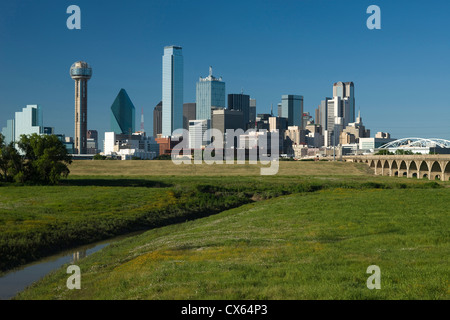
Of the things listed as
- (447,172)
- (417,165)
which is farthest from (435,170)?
(447,172)

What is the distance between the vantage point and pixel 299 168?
13725cm

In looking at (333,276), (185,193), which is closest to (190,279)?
(333,276)

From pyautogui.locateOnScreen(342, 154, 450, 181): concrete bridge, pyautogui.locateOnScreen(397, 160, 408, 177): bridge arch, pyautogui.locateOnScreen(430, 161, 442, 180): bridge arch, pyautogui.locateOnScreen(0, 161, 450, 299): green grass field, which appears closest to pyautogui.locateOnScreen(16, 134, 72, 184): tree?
pyautogui.locateOnScreen(0, 161, 450, 299): green grass field

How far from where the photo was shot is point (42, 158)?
3196 inches

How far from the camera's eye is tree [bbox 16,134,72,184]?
81.1 meters

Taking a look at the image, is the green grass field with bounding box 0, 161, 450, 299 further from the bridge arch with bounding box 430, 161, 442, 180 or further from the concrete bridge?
the bridge arch with bounding box 430, 161, 442, 180

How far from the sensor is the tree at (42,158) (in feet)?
266

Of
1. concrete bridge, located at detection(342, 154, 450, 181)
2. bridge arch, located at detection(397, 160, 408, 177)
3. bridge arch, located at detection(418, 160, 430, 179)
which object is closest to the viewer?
concrete bridge, located at detection(342, 154, 450, 181)

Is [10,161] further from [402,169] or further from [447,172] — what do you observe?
[402,169]

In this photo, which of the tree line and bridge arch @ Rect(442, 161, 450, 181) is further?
bridge arch @ Rect(442, 161, 450, 181)

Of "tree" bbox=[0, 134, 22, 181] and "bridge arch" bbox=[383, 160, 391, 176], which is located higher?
"tree" bbox=[0, 134, 22, 181]

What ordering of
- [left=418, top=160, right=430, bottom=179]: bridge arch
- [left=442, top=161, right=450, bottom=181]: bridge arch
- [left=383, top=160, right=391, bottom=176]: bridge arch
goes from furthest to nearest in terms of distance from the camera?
[left=383, top=160, right=391, bottom=176]: bridge arch, [left=418, top=160, right=430, bottom=179]: bridge arch, [left=442, top=161, right=450, bottom=181]: bridge arch

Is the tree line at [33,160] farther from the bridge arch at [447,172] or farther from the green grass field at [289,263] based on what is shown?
the bridge arch at [447,172]

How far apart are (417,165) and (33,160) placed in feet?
342
